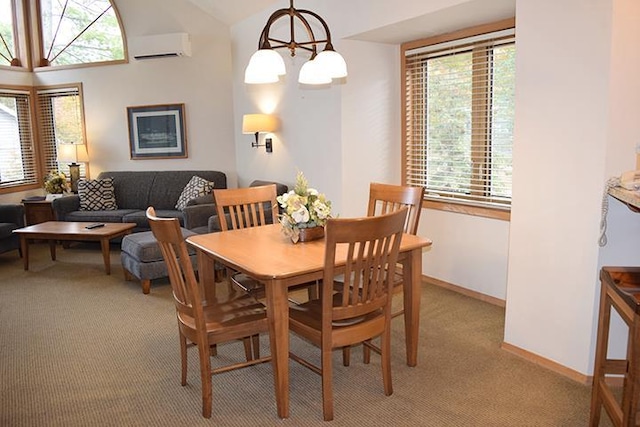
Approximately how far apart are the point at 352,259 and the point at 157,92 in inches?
212

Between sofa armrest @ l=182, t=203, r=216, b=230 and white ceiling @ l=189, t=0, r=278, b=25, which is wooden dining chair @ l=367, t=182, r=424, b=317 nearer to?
sofa armrest @ l=182, t=203, r=216, b=230

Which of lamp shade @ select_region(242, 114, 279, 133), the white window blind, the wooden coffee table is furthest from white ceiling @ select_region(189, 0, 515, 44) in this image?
the white window blind

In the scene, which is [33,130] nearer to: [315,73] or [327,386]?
[315,73]

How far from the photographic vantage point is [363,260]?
8.09 feet

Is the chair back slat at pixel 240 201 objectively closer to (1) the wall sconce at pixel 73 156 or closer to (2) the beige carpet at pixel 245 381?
(2) the beige carpet at pixel 245 381

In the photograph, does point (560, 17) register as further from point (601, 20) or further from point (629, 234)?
point (629, 234)

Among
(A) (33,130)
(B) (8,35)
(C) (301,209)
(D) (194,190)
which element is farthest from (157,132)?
(C) (301,209)

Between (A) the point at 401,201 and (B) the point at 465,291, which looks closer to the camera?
(A) the point at 401,201

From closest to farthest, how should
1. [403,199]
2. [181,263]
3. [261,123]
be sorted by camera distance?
[181,263], [403,199], [261,123]

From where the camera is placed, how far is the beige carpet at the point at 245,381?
2594 mm

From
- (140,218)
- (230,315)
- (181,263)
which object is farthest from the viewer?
(140,218)

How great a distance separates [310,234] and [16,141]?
601 cm

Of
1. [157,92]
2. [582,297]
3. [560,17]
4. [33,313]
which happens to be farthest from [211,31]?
[582,297]

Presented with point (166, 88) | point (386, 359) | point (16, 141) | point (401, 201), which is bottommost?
point (386, 359)
